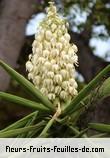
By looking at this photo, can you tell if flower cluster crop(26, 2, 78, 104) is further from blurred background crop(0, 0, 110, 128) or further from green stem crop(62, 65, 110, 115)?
blurred background crop(0, 0, 110, 128)

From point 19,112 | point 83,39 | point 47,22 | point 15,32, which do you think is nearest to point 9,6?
point 15,32

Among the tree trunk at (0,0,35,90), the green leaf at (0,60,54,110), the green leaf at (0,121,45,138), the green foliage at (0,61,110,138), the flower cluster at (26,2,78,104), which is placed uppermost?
the tree trunk at (0,0,35,90)

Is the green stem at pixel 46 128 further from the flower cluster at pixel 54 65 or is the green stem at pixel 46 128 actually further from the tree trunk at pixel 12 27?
the tree trunk at pixel 12 27

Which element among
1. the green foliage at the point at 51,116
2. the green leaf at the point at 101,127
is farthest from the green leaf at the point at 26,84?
the green leaf at the point at 101,127

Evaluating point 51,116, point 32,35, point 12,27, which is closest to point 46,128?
point 51,116

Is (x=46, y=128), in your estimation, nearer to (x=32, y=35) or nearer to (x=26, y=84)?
(x=26, y=84)

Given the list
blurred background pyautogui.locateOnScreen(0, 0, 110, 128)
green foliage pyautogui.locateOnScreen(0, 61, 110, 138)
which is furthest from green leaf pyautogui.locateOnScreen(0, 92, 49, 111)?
blurred background pyautogui.locateOnScreen(0, 0, 110, 128)
